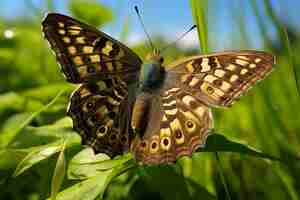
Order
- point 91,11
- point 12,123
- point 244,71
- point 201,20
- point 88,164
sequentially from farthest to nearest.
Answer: point 91,11
point 12,123
point 244,71
point 201,20
point 88,164

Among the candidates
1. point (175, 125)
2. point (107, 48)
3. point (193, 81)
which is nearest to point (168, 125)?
point (175, 125)

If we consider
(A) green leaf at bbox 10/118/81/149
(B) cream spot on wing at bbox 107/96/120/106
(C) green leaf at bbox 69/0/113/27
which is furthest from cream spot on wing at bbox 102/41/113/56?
(C) green leaf at bbox 69/0/113/27

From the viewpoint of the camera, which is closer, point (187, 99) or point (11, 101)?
point (187, 99)

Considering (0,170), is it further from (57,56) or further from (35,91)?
(35,91)

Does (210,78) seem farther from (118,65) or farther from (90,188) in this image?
(90,188)

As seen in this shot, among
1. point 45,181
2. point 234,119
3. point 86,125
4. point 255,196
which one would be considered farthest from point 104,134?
point 234,119

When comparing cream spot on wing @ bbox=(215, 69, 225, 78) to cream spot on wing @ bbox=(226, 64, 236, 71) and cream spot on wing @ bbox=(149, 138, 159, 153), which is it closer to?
cream spot on wing @ bbox=(226, 64, 236, 71)
